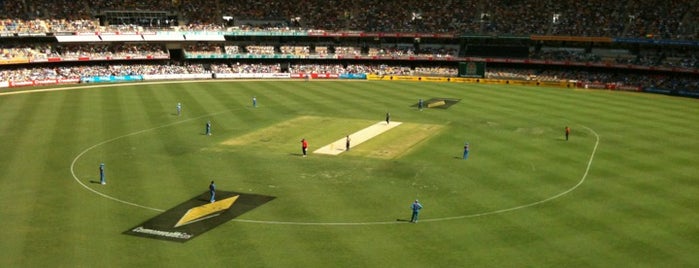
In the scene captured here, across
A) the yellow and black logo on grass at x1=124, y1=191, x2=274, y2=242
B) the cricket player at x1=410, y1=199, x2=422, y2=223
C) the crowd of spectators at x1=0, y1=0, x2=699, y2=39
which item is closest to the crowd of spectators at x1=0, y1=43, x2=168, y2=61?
the crowd of spectators at x1=0, y1=0, x2=699, y2=39

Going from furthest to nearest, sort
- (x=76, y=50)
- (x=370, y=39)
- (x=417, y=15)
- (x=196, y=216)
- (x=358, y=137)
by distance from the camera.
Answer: (x=370, y=39) → (x=417, y=15) → (x=76, y=50) → (x=358, y=137) → (x=196, y=216)

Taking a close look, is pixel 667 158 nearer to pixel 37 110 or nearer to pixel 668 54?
pixel 668 54

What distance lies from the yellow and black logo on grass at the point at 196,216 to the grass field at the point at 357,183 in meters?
0.64

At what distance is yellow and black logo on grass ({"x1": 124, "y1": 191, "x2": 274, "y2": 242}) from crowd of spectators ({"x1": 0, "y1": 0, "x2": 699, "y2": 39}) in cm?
6031

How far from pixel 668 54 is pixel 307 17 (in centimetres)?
5393

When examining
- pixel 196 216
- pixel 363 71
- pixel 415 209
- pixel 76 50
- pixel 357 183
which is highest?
pixel 76 50

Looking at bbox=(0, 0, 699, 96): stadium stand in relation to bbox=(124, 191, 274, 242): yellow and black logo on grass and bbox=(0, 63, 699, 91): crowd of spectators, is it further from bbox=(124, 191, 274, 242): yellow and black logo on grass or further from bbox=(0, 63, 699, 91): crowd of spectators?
bbox=(124, 191, 274, 242): yellow and black logo on grass

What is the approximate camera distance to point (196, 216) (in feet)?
94.1

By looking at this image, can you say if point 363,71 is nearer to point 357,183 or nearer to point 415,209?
point 357,183

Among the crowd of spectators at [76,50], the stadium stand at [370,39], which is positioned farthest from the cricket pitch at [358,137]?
the crowd of spectators at [76,50]

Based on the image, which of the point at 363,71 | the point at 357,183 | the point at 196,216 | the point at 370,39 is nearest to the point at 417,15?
the point at 370,39

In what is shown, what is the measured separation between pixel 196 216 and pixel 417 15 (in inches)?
2915

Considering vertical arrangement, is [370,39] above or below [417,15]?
below

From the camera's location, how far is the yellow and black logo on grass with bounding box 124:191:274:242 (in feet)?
87.3
